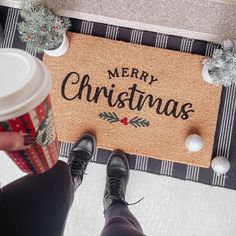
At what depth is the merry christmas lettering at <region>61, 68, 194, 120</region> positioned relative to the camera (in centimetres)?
138

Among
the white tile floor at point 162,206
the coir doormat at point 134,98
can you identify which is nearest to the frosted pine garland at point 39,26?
the coir doormat at point 134,98

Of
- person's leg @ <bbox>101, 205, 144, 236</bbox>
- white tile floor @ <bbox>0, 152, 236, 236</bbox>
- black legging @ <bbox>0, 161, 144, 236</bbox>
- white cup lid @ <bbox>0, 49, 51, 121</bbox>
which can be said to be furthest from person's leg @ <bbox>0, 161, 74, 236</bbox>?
white tile floor @ <bbox>0, 152, 236, 236</bbox>

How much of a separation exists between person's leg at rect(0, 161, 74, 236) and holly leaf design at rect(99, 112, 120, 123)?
0.47 meters

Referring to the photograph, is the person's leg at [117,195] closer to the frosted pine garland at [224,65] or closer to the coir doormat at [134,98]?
the coir doormat at [134,98]

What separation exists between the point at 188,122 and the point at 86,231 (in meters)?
0.58

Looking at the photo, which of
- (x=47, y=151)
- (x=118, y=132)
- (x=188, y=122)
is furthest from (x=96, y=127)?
(x=47, y=151)

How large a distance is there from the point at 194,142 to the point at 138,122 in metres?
0.23

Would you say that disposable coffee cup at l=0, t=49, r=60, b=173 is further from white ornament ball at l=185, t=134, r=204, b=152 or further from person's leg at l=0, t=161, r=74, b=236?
white ornament ball at l=185, t=134, r=204, b=152

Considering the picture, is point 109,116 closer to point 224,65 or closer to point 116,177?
point 116,177

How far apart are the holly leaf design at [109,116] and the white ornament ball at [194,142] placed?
0.28 meters

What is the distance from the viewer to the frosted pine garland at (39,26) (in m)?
1.23

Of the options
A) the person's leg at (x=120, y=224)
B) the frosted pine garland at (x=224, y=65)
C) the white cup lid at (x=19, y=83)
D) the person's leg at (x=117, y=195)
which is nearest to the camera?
the white cup lid at (x=19, y=83)

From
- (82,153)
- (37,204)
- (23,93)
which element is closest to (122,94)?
(82,153)

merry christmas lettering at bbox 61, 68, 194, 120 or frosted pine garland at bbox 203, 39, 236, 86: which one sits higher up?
frosted pine garland at bbox 203, 39, 236, 86
